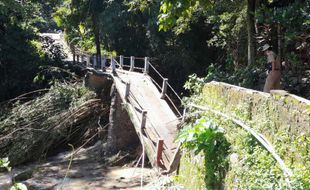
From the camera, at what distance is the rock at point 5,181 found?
14234 millimetres

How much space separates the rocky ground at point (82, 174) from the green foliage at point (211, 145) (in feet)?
16.4

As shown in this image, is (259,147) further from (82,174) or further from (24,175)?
(24,175)

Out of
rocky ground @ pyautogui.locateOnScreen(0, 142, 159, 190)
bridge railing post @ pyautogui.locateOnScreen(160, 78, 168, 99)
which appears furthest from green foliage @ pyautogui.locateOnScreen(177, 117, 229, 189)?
bridge railing post @ pyautogui.locateOnScreen(160, 78, 168, 99)

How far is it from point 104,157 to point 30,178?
282 centimetres

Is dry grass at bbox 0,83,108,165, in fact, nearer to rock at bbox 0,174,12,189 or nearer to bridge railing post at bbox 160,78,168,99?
rock at bbox 0,174,12,189

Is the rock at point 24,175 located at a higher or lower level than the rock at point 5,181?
higher

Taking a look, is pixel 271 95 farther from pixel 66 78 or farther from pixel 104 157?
pixel 66 78

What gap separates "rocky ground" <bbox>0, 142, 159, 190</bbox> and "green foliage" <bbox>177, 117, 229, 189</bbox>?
500 centimetres

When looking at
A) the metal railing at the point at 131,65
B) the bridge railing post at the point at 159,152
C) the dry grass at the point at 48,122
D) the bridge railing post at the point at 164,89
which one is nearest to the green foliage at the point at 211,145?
the bridge railing post at the point at 159,152

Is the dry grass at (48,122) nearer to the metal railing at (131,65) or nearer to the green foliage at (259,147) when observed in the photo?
the metal railing at (131,65)

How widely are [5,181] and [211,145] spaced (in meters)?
10.9

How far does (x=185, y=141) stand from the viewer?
605 cm

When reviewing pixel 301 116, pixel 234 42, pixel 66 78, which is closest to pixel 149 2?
pixel 234 42

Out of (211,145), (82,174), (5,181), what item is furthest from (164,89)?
(211,145)
